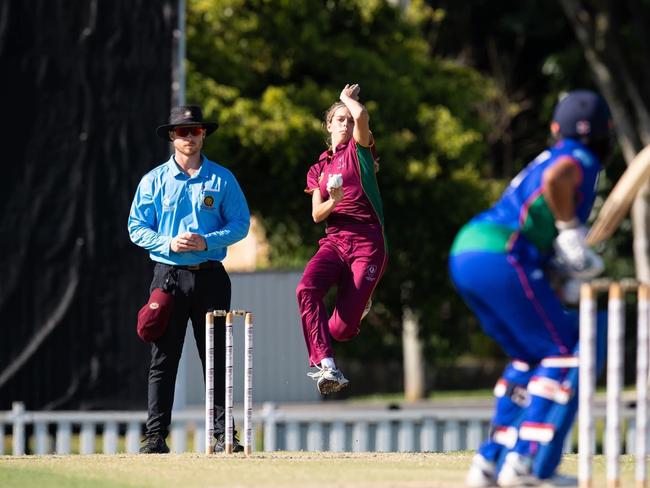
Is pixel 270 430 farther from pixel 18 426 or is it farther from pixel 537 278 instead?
pixel 537 278

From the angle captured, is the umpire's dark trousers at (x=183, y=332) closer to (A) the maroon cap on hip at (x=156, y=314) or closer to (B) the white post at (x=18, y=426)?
(A) the maroon cap on hip at (x=156, y=314)

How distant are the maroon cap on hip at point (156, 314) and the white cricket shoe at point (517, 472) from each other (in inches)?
135

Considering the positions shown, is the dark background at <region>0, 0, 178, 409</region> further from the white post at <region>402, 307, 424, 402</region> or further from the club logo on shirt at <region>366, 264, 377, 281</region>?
the white post at <region>402, 307, 424, 402</region>

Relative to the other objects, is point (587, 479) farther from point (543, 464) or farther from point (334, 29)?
→ point (334, 29)

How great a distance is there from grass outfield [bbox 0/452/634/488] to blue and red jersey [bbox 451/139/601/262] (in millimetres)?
1264

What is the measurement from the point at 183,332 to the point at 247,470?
2032 millimetres

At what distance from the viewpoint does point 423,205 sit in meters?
24.9

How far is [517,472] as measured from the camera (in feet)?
25.4

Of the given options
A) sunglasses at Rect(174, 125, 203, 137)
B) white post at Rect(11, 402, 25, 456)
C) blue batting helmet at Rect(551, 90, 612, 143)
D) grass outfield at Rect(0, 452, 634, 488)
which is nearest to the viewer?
blue batting helmet at Rect(551, 90, 612, 143)

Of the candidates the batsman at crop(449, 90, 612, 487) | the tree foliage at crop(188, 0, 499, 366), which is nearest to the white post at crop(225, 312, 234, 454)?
the batsman at crop(449, 90, 612, 487)


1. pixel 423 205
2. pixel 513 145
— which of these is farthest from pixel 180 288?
pixel 513 145

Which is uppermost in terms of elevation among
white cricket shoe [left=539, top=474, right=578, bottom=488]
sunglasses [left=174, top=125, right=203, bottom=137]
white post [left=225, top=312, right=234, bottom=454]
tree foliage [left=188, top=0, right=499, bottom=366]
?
tree foliage [left=188, top=0, right=499, bottom=366]

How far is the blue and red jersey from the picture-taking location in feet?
25.3

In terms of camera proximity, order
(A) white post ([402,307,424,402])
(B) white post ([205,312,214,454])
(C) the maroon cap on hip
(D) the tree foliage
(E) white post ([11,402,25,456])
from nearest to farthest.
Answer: (B) white post ([205,312,214,454]), (C) the maroon cap on hip, (E) white post ([11,402,25,456]), (D) the tree foliage, (A) white post ([402,307,424,402])
